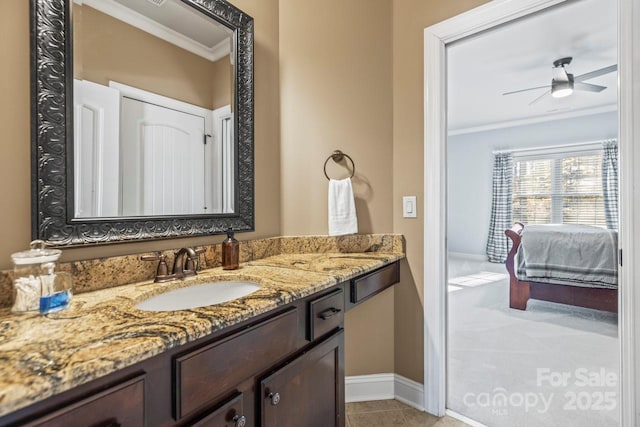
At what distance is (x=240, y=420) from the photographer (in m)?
0.86

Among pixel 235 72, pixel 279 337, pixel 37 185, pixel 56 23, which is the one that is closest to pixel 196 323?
pixel 279 337

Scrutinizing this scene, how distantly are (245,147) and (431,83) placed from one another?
107 cm

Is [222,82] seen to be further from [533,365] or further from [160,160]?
[533,365]

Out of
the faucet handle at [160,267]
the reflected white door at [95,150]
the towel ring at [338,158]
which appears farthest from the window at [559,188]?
the reflected white door at [95,150]

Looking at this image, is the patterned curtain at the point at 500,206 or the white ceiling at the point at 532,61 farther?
the patterned curtain at the point at 500,206

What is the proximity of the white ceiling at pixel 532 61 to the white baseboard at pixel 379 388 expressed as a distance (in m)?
1.96

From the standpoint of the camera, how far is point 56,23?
992 millimetres

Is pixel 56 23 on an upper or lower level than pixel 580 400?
upper

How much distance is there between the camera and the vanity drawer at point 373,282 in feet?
4.58

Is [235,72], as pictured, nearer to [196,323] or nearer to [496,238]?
[196,323]

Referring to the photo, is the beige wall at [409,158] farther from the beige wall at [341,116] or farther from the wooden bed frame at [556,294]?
the wooden bed frame at [556,294]

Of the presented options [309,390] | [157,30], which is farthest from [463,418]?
[157,30]

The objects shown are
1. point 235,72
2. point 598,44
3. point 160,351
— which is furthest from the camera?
point 598,44

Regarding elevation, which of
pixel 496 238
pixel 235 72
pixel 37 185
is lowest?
pixel 496 238
